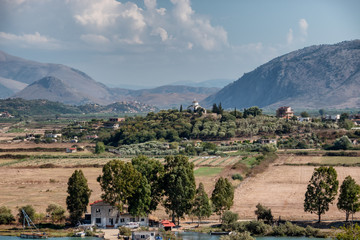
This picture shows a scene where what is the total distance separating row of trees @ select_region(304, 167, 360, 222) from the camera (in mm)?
38000

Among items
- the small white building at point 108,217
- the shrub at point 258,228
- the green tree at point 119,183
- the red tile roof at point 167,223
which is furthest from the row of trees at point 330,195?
the green tree at point 119,183

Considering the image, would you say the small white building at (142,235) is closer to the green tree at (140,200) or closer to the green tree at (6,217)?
the green tree at (140,200)

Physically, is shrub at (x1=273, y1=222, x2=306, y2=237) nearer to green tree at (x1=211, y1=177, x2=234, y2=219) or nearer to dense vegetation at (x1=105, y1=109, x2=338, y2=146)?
green tree at (x1=211, y1=177, x2=234, y2=219)

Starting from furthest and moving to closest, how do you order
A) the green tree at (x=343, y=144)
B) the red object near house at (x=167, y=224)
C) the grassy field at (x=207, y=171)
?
1. the green tree at (x=343, y=144)
2. the grassy field at (x=207, y=171)
3. the red object near house at (x=167, y=224)

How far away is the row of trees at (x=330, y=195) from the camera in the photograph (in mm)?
38000

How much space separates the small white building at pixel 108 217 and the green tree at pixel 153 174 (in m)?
1.52

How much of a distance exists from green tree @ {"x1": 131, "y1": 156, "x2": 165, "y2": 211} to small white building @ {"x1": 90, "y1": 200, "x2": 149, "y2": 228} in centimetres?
152

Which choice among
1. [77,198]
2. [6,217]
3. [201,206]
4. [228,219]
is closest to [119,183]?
[77,198]

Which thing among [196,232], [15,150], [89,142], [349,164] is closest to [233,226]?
[196,232]

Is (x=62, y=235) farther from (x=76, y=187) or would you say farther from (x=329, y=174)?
(x=329, y=174)

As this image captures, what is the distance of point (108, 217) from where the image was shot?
38.4 meters

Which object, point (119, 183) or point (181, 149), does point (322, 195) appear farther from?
point (181, 149)

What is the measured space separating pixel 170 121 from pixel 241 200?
76429 millimetres

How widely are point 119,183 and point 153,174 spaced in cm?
350
